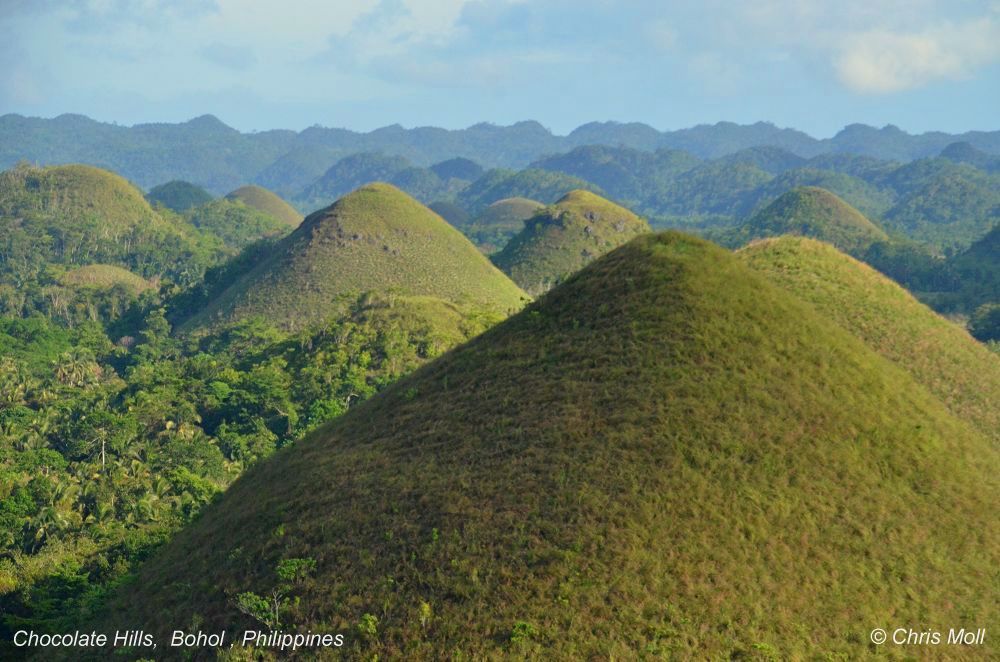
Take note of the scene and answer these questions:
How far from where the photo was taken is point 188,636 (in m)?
27.7

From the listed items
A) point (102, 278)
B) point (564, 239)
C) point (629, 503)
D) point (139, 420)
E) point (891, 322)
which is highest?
point (564, 239)

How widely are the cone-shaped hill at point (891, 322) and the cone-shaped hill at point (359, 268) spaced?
60.4 meters

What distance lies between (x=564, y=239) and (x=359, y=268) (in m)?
59.5

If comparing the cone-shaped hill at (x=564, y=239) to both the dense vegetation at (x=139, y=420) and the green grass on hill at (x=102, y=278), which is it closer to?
the dense vegetation at (x=139, y=420)

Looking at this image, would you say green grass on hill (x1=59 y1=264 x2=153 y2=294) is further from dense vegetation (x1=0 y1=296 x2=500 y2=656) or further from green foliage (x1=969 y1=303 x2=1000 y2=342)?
green foliage (x1=969 y1=303 x2=1000 y2=342)

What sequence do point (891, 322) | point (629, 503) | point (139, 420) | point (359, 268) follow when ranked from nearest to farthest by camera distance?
point (629, 503) → point (891, 322) → point (139, 420) → point (359, 268)

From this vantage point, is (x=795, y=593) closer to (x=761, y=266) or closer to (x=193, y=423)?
(x=761, y=266)

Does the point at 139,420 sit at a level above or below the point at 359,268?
below

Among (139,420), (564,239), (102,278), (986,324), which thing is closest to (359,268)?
(139,420)

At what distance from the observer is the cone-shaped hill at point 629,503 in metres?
24.5

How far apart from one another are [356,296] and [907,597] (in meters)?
90.3

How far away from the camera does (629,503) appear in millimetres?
27547

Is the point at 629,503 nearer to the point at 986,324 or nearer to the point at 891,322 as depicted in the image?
the point at 891,322

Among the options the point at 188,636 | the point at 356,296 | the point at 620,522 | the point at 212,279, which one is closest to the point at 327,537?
the point at 188,636
